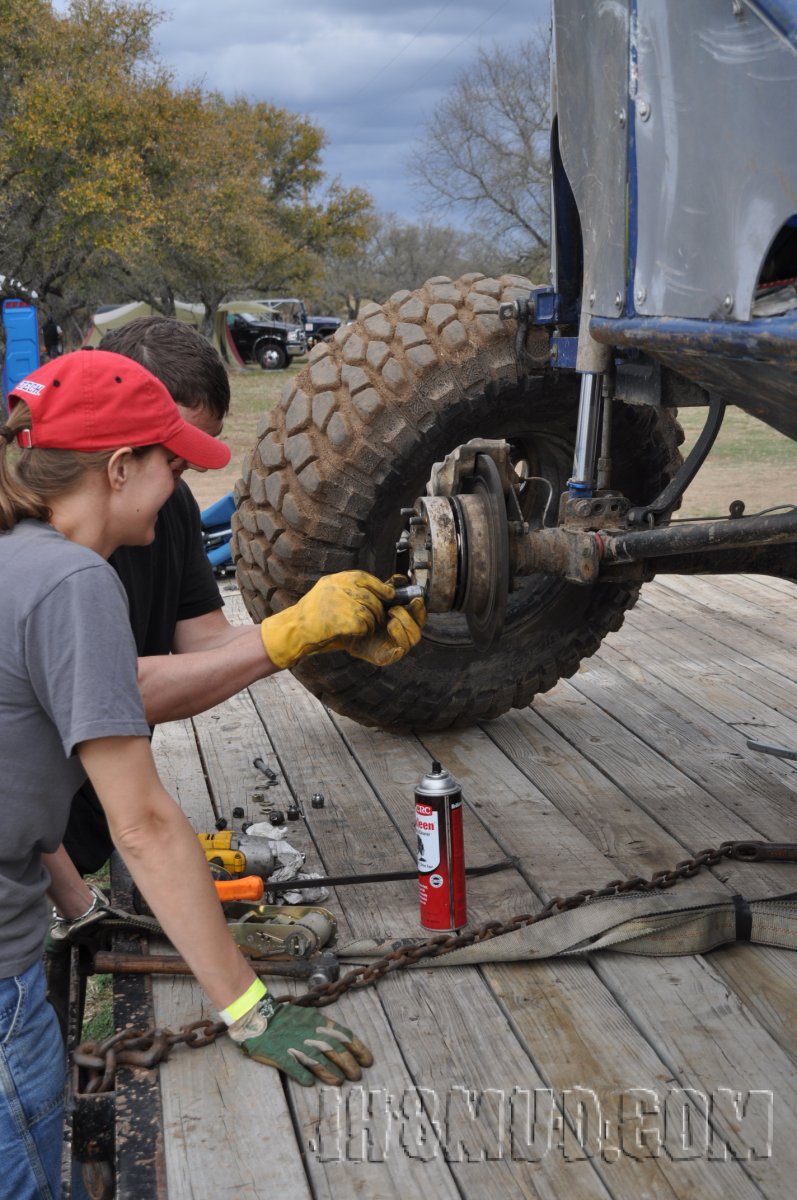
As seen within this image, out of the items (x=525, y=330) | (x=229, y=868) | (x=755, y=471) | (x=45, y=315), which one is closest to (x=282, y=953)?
(x=229, y=868)

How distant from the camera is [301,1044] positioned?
2.50 metres

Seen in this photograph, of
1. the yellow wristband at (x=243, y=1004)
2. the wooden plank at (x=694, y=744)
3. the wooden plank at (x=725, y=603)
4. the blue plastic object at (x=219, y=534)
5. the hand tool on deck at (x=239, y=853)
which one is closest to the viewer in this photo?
the yellow wristband at (x=243, y=1004)

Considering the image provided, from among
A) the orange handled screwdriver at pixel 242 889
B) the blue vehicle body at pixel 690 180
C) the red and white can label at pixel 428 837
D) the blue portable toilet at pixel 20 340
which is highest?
the blue vehicle body at pixel 690 180

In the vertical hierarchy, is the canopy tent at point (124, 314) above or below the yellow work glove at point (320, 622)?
above

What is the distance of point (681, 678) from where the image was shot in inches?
194

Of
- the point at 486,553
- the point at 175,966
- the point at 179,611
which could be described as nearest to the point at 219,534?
the point at 179,611

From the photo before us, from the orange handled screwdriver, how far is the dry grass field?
5.17 m

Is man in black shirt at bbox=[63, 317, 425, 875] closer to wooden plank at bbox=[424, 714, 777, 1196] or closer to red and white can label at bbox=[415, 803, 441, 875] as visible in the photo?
red and white can label at bbox=[415, 803, 441, 875]

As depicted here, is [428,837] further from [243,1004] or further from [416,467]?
[416,467]

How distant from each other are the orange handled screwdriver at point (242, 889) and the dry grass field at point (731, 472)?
5.17 m

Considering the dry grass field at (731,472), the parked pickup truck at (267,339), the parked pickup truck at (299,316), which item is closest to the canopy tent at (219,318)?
the parked pickup truck at (267,339)

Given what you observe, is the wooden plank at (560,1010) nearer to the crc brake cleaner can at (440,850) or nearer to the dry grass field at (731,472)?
the crc brake cleaner can at (440,850)

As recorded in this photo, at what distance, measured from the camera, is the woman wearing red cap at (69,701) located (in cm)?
200

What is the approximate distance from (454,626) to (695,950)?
5.24ft
